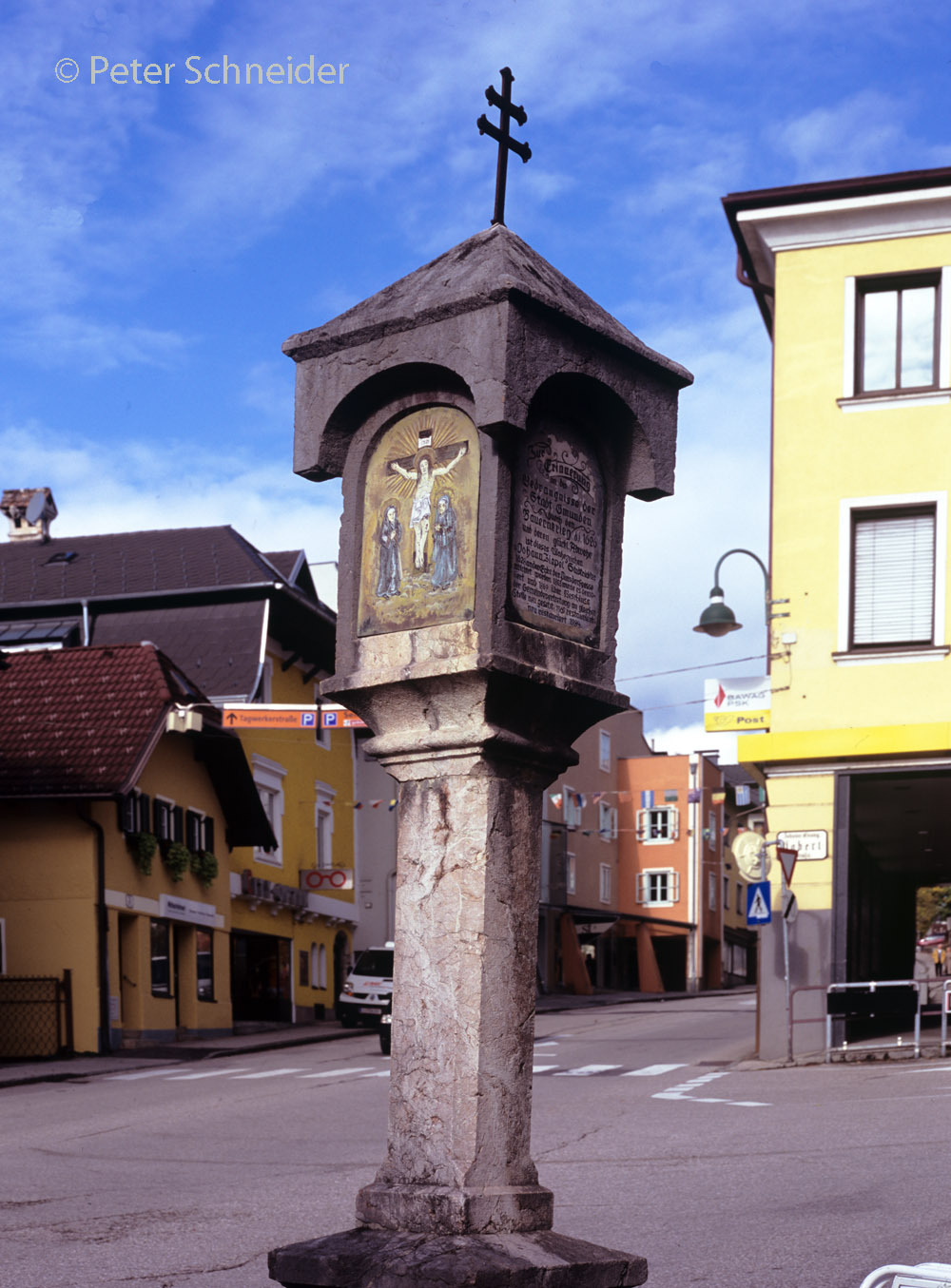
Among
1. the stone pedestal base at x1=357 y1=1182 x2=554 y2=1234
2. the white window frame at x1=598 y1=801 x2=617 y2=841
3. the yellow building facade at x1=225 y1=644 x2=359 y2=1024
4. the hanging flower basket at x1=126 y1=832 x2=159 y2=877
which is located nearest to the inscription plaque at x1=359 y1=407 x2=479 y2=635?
the stone pedestal base at x1=357 y1=1182 x2=554 y2=1234

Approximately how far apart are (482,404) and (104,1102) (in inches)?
590

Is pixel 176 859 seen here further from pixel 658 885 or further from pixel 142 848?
pixel 658 885

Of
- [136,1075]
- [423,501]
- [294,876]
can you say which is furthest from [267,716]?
[423,501]

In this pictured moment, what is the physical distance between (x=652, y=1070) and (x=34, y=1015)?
11250mm

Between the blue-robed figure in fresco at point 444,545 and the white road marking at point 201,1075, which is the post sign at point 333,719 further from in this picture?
the blue-robed figure in fresco at point 444,545

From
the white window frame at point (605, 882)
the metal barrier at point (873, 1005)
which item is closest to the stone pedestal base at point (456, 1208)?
the metal barrier at point (873, 1005)

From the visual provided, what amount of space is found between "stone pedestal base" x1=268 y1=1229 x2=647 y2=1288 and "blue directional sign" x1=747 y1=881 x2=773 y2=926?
52.3 feet

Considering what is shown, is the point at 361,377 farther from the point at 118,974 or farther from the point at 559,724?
the point at 118,974

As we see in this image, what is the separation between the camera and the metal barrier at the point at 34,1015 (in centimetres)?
2759

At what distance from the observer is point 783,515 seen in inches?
869

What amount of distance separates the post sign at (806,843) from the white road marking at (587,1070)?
3537 mm

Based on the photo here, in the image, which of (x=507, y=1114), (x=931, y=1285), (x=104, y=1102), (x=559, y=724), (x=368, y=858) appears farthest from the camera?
(x=368, y=858)

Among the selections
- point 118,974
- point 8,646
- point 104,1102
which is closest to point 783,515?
point 104,1102

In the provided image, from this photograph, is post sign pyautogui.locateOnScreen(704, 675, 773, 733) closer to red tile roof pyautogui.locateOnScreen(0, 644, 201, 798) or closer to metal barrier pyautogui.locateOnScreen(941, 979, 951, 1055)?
metal barrier pyautogui.locateOnScreen(941, 979, 951, 1055)
